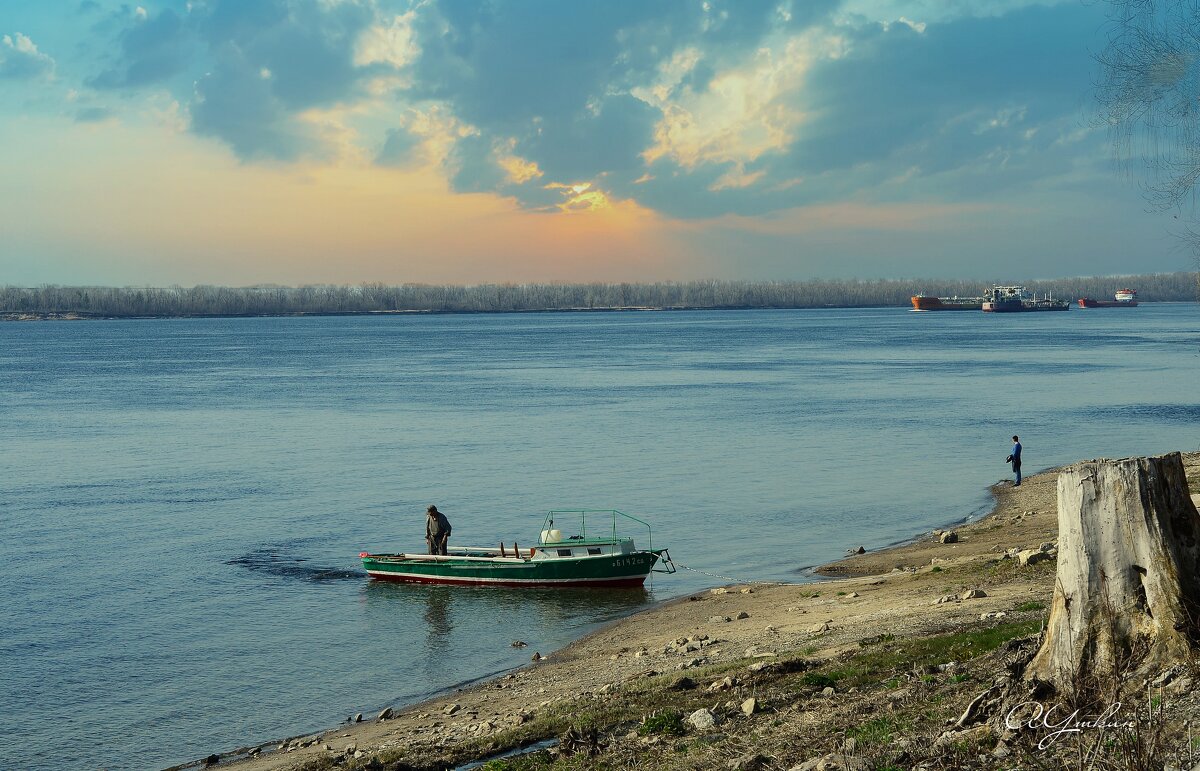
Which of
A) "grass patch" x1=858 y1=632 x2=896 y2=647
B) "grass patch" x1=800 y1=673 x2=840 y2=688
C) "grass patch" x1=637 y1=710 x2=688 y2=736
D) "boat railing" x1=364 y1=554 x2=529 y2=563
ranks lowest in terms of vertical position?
"boat railing" x1=364 y1=554 x2=529 y2=563

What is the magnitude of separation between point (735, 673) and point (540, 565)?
49.4 ft

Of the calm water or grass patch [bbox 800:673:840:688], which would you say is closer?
A: grass patch [bbox 800:673:840:688]

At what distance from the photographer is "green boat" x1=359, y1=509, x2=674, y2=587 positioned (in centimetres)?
2936

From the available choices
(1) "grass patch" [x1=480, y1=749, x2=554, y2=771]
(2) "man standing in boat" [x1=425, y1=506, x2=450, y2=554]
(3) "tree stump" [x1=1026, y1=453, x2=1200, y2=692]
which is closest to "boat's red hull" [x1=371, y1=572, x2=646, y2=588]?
(2) "man standing in boat" [x1=425, y1=506, x2=450, y2=554]

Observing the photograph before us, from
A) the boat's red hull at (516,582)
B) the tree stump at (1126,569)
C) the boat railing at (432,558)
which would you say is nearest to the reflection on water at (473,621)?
the boat's red hull at (516,582)

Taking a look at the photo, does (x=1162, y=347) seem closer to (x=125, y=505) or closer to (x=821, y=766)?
(x=125, y=505)

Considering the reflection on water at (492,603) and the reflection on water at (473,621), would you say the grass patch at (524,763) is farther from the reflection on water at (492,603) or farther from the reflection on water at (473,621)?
the reflection on water at (492,603)

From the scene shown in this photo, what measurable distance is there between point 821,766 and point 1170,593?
3.21m

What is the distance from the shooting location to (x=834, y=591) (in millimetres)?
24344

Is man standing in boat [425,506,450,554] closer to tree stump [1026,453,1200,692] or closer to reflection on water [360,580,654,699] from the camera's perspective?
reflection on water [360,580,654,699]

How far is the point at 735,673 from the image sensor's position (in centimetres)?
1495

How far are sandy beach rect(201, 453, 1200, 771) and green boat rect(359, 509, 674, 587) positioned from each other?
2717mm

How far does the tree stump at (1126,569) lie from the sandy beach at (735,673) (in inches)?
65.8

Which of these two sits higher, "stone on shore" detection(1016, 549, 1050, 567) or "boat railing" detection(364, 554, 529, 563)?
"stone on shore" detection(1016, 549, 1050, 567)
